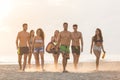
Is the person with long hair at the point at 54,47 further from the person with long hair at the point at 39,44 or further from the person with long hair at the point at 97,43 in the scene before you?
the person with long hair at the point at 97,43

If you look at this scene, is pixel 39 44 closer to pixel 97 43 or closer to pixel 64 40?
pixel 64 40

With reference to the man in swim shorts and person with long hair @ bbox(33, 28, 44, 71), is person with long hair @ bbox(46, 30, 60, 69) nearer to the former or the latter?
person with long hair @ bbox(33, 28, 44, 71)

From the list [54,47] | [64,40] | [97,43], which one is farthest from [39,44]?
[97,43]

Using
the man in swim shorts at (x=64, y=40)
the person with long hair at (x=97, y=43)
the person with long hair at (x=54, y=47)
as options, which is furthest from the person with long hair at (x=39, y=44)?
the person with long hair at (x=97, y=43)

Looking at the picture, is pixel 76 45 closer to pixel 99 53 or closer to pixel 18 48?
pixel 99 53

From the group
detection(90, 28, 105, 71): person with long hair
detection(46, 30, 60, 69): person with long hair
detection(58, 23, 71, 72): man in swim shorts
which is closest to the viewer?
detection(58, 23, 71, 72): man in swim shorts

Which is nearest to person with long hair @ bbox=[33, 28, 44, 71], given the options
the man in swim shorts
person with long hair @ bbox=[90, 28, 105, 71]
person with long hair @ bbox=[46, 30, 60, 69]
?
person with long hair @ bbox=[46, 30, 60, 69]

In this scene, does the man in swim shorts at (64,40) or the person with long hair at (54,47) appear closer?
the man in swim shorts at (64,40)

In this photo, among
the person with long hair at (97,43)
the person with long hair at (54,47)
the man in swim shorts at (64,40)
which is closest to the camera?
the man in swim shorts at (64,40)

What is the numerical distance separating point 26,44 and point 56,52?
1.68 meters

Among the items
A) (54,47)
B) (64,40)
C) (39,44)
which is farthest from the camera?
(54,47)

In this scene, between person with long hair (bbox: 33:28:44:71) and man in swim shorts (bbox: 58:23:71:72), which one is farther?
person with long hair (bbox: 33:28:44:71)

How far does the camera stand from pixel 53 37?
26.0 meters

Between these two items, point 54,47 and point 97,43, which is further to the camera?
point 54,47
